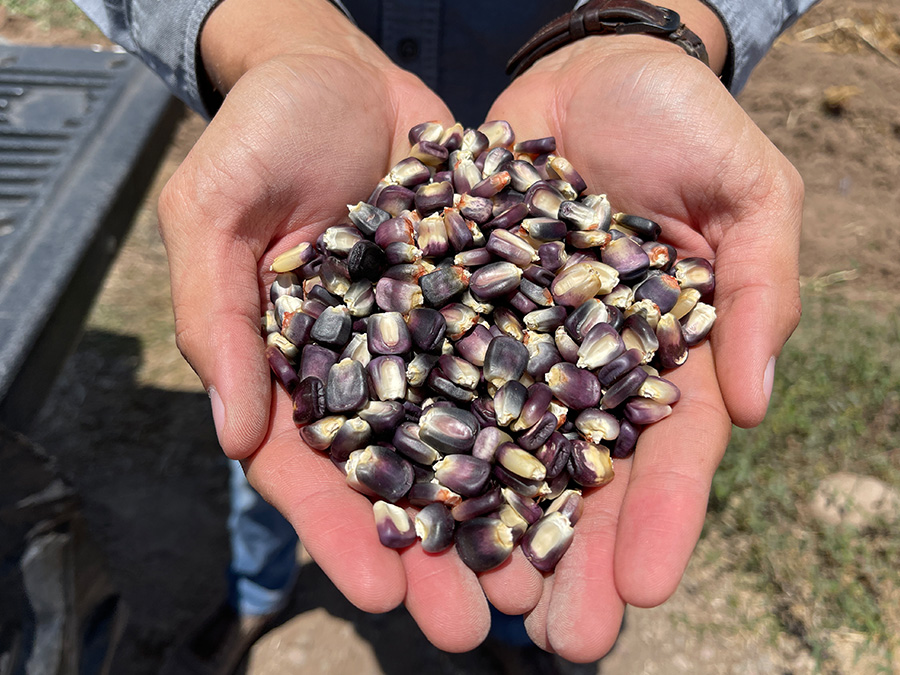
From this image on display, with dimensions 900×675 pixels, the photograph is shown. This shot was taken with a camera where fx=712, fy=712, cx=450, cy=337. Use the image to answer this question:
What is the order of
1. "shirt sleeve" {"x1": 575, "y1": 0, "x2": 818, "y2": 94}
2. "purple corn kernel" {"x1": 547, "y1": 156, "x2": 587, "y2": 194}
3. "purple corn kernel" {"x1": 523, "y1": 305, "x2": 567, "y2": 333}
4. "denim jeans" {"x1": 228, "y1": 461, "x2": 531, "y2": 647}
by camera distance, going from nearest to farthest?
"purple corn kernel" {"x1": 523, "y1": 305, "x2": 567, "y2": 333}
"purple corn kernel" {"x1": 547, "y1": 156, "x2": 587, "y2": 194}
"shirt sleeve" {"x1": 575, "y1": 0, "x2": 818, "y2": 94}
"denim jeans" {"x1": 228, "y1": 461, "x2": 531, "y2": 647}

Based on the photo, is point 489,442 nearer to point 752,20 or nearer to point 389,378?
point 389,378

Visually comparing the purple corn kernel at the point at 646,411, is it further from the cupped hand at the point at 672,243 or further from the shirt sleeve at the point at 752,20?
the shirt sleeve at the point at 752,20

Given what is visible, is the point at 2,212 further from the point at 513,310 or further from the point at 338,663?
the point at 338,663

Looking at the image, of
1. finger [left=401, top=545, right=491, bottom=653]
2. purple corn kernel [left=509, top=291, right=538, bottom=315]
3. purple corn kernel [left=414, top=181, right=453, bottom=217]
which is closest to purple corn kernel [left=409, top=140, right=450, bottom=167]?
purple corn kernel [left=414, top=181, right=453, bottom=217]

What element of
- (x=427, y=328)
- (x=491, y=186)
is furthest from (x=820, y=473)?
(x=427, y=328)

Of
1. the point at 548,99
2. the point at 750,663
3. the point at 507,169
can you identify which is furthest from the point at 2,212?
the point at 750,663

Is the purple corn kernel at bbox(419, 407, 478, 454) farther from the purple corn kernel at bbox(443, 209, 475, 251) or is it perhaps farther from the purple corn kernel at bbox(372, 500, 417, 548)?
the purple corn kernel at bbox(443, 209, 475, 251)
